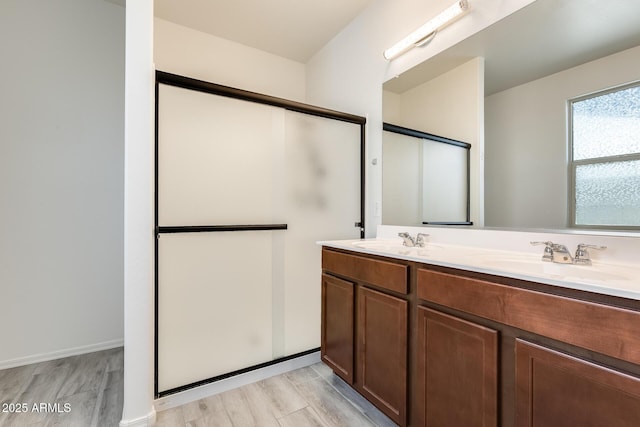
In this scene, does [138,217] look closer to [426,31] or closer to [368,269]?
[368,269]

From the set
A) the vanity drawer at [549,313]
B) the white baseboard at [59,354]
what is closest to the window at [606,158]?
the vanity drawer at [549,313]

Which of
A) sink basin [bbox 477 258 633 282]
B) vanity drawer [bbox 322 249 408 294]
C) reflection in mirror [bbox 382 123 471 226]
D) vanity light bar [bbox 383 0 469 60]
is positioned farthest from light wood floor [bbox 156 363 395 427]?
vanity light bar [bbox 383 0 469 60]

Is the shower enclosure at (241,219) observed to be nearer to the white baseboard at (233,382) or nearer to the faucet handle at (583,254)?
the white baseboard at (233,382)

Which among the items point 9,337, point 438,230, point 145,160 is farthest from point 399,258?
point 9,337

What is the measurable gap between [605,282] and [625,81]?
85 centimetres

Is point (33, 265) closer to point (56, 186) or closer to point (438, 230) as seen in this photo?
point (56, 186)

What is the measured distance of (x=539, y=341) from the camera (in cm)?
87

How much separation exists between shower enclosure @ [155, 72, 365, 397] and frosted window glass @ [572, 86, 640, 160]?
4.46ft

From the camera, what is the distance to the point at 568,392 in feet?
2.61

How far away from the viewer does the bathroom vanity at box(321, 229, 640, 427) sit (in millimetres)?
741

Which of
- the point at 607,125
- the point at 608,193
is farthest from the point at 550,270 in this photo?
the point at 607,125

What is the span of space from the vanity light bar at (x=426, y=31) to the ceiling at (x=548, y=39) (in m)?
0.16

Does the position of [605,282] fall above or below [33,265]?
above

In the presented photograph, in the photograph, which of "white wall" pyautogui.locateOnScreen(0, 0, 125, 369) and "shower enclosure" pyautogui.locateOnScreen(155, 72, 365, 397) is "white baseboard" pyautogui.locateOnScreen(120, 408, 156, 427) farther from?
"white wall" pyautogui.locateOnScreen(0, 0, 125, 369)
